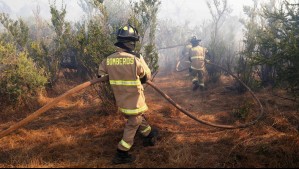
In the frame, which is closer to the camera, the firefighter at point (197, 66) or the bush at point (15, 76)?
the bush at point (15, 76)

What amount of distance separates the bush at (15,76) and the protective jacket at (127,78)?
11.1 ft

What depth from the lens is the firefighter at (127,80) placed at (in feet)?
12.6

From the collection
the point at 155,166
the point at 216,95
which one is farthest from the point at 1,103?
the point at 216,95

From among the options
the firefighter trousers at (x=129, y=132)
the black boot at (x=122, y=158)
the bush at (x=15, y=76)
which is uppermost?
the bush at (x=15, y=76)

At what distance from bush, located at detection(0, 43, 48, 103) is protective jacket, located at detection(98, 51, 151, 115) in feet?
11.1

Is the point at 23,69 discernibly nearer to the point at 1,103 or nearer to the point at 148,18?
the point at 1,103

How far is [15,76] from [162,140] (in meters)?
4.06

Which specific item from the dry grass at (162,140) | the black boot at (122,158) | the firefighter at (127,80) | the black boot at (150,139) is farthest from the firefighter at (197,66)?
the black boot at (122,158)

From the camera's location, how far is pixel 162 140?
4613 millimetres

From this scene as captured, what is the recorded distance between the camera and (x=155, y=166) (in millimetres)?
3666

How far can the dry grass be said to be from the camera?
3.69m

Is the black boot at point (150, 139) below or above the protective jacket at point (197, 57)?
below

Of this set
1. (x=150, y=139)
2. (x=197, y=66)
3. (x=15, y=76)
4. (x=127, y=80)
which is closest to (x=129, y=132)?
(x=150, y=139)

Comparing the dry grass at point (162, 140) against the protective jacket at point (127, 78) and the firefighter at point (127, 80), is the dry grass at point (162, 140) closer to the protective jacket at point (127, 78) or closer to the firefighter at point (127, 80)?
the firefighter at point (127, 80)
